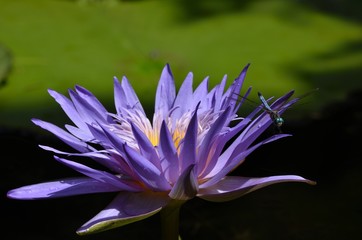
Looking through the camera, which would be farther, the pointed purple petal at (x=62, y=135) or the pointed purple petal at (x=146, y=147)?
the pointed purple petal at (x=62, y=135)

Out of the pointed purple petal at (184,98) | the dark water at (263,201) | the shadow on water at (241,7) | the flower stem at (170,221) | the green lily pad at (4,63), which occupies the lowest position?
the dark water at (263,201)

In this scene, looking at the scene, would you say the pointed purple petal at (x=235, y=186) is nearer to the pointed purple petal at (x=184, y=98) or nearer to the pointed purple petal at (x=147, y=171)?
the pointed purple petal at (x=147, y=171)

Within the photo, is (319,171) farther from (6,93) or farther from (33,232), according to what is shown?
(6,93)

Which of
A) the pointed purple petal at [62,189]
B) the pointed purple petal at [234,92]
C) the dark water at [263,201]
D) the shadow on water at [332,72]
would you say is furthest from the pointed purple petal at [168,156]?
the shadow on water at [332,72]

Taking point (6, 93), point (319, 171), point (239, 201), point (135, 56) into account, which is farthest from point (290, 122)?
point (6, 93)

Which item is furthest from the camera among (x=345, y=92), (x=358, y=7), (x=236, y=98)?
(x=358, y=7)
